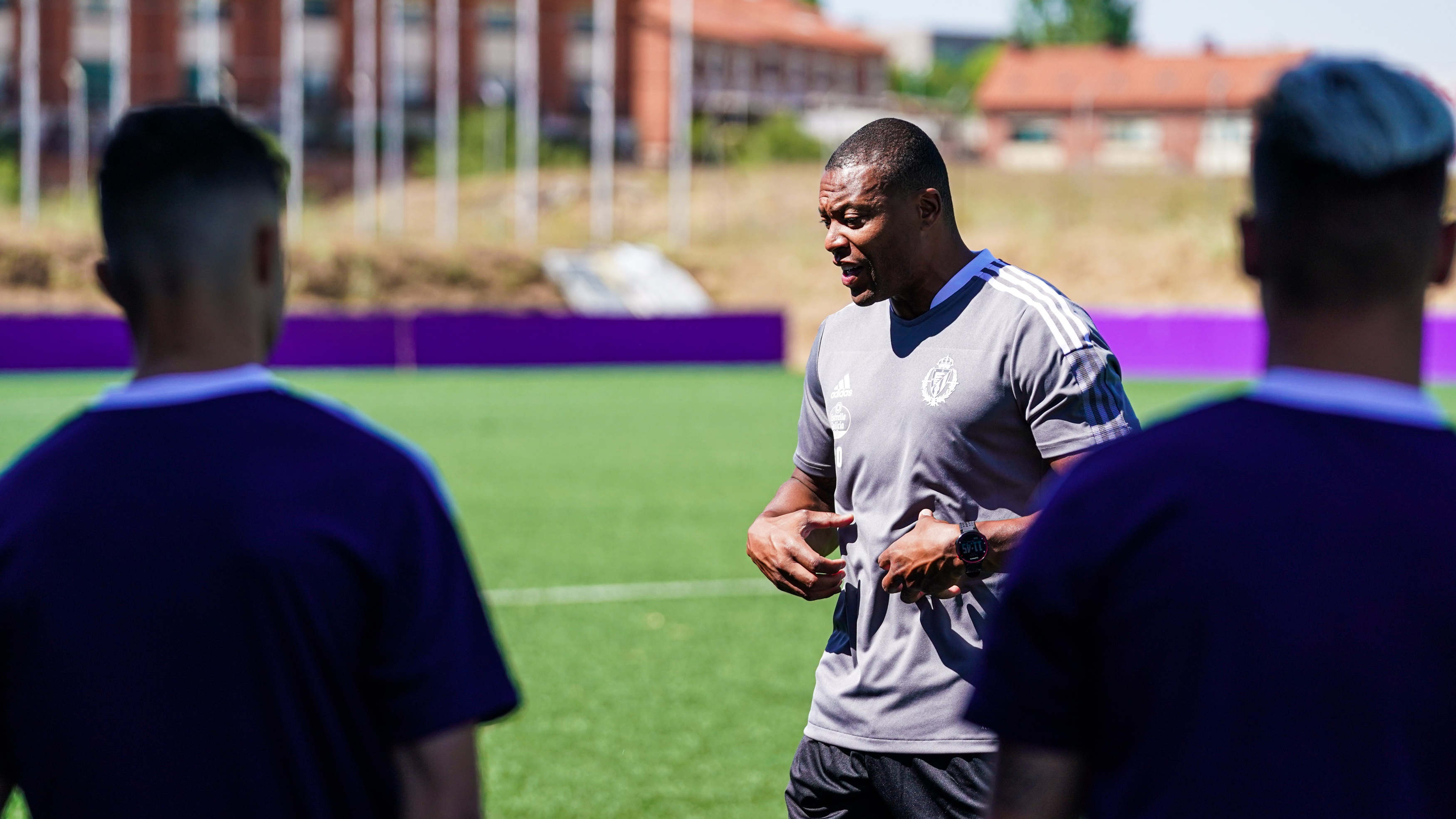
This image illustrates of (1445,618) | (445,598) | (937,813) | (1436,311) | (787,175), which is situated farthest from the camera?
(787,175)

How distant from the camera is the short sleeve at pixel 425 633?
6.75 feet

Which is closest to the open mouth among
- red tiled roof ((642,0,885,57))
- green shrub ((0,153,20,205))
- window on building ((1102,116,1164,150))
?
green shrub ((0,153,20,205))

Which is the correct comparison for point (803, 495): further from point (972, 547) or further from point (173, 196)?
point (173, 196)

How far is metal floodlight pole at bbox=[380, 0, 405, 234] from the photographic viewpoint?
141 feet

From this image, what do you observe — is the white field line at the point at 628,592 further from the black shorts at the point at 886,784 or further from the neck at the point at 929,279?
the neck at the point at 929,279

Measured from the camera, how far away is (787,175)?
54.5 meters

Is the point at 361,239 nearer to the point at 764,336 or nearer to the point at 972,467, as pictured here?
the point at 764,336

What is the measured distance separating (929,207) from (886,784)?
137 cm

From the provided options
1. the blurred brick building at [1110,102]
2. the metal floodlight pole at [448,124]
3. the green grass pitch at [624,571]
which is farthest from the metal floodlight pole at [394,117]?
the blurred brick building at [1110,102]

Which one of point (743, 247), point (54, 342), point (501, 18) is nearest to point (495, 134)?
point (501, 18)

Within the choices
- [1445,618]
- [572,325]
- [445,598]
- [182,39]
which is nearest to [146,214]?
[445,598]

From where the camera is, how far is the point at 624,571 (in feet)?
37.1

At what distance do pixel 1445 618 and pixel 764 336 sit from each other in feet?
100

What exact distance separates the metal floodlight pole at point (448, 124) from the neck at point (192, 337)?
39.3 meters
